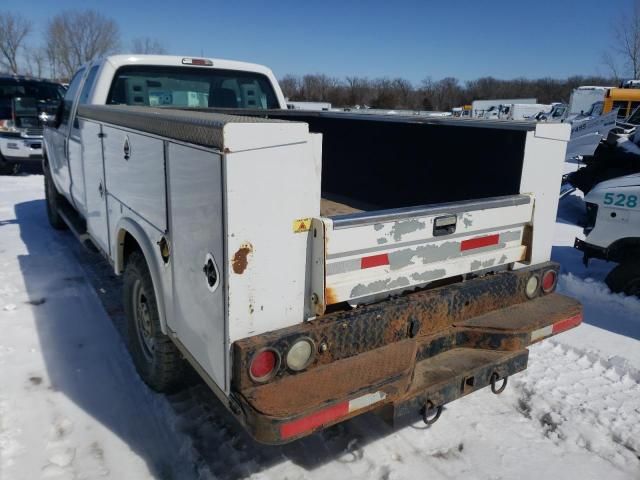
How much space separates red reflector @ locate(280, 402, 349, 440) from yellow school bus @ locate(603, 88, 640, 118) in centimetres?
2578

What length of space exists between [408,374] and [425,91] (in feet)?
228

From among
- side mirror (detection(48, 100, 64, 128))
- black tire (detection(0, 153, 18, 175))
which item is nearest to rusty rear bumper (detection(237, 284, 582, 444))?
side mirror (detection(48, 100, 64, 128))

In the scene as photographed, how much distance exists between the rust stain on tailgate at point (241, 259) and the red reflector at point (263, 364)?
0.36m

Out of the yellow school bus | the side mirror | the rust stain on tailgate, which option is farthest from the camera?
the yellow school bus

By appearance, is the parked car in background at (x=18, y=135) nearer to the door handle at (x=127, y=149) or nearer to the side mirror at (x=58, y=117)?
the side mirror at (x=58, y=117)

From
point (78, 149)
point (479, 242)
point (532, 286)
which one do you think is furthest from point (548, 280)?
point (78, 149)

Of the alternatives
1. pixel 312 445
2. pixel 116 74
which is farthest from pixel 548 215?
pixel 116 74

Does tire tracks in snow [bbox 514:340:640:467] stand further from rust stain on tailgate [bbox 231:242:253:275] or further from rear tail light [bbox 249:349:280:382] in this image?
rust stain on tailgate [bbox 231:242:253:275]

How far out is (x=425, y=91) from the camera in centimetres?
6800

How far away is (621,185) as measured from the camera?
5.16 metres

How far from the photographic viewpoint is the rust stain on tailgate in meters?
2.07

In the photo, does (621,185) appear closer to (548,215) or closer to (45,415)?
(548,215)

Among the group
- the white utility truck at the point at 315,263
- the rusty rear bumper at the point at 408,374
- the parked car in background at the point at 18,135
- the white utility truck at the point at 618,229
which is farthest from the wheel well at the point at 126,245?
the parked car in background at the point at 18,135

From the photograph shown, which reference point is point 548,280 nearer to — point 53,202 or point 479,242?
point 479,242
